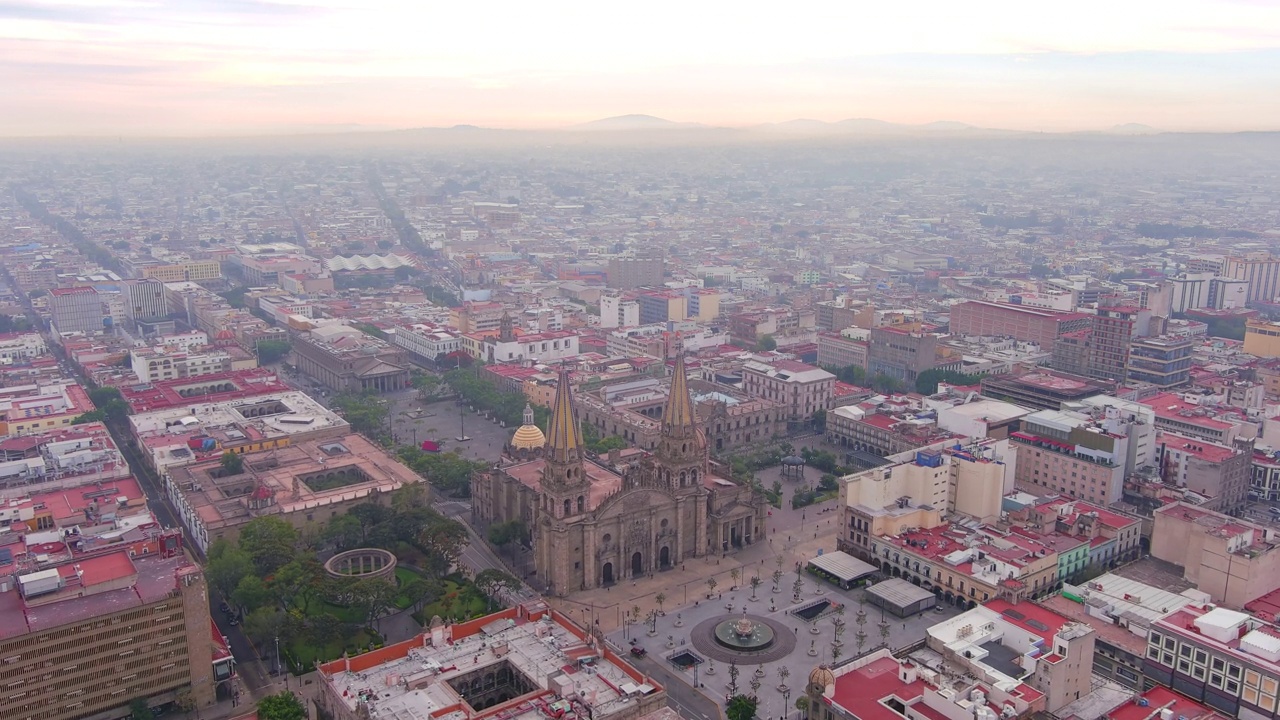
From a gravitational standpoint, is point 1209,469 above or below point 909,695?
above

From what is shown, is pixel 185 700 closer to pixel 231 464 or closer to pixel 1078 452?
pixel 231 464

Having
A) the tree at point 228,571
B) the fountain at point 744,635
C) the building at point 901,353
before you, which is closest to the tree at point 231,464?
the tree at point 228,571

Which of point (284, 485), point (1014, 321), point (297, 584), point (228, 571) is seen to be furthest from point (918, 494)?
point (1014, 321)

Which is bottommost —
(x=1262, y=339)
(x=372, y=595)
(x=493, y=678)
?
(x=372, y=595)

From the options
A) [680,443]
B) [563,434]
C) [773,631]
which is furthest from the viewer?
[680,443]

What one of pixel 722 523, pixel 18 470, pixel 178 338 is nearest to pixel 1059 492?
pixel 722 523

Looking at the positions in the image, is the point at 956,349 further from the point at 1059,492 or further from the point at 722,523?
the point at 722,523

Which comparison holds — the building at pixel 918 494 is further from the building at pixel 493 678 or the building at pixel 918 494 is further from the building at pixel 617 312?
the building at pixel 617 312
